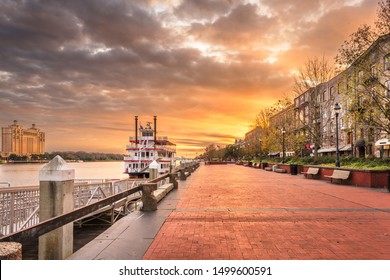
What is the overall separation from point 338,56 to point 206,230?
604 inches

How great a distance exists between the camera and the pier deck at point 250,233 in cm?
510

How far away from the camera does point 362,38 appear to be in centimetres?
1658

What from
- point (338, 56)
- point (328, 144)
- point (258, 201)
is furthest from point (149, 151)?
point (258, 201)

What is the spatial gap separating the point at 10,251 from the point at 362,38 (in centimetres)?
1872

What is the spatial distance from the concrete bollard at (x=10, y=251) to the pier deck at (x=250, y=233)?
2.40m

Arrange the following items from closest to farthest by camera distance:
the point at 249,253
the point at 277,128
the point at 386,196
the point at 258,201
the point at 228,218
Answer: the point at 249,253, the point at 228,218, the point at 258,201, the point at 386,196, the point at 277,128

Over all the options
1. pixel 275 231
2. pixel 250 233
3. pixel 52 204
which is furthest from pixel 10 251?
pixel 275 231

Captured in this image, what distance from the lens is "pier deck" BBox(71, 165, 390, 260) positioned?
16.7ft

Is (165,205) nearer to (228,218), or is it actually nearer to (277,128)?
(228,218)

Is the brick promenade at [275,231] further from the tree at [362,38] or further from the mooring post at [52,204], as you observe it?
the tree at [362,38]

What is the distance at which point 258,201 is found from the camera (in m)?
11.2

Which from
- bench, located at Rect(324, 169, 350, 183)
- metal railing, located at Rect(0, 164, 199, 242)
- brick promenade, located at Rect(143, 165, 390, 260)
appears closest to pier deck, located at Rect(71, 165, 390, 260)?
brick promenade, located at Rect(143, 165, 390, 260)

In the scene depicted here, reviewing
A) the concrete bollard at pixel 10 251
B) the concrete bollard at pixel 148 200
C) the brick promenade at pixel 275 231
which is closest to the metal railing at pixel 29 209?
the concrete bollard at pixel 148 200
